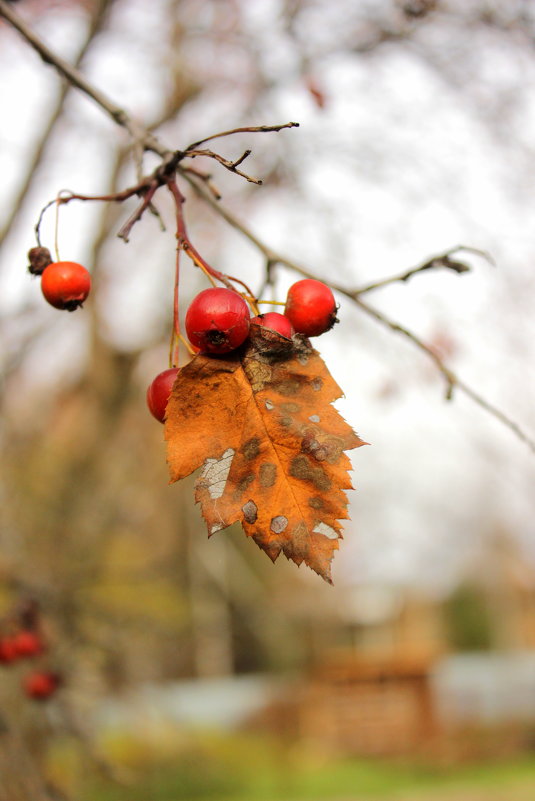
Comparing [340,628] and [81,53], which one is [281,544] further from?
[340,628]

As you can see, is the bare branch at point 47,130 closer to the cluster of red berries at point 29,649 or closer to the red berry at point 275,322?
the cluster of red berries at point 29,649

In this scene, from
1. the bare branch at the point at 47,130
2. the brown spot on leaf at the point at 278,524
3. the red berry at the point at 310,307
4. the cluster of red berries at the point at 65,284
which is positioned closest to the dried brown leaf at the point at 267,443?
the brown spot on leaf at the point at 278,524

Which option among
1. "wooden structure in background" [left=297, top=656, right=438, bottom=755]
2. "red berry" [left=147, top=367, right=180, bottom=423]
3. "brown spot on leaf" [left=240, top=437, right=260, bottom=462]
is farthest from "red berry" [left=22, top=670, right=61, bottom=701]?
"wooden structure in background" [left=297, top=656, right=438, bottom=755]

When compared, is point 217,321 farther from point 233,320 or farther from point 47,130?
point 47,130

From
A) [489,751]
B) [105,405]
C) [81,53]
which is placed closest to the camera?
[81,53]

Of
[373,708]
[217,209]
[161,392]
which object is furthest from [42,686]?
[373,708]

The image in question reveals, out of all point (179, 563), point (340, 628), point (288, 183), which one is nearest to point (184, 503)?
point (179, 563)

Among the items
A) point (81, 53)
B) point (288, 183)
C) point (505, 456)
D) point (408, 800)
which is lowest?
point (408, 800)
